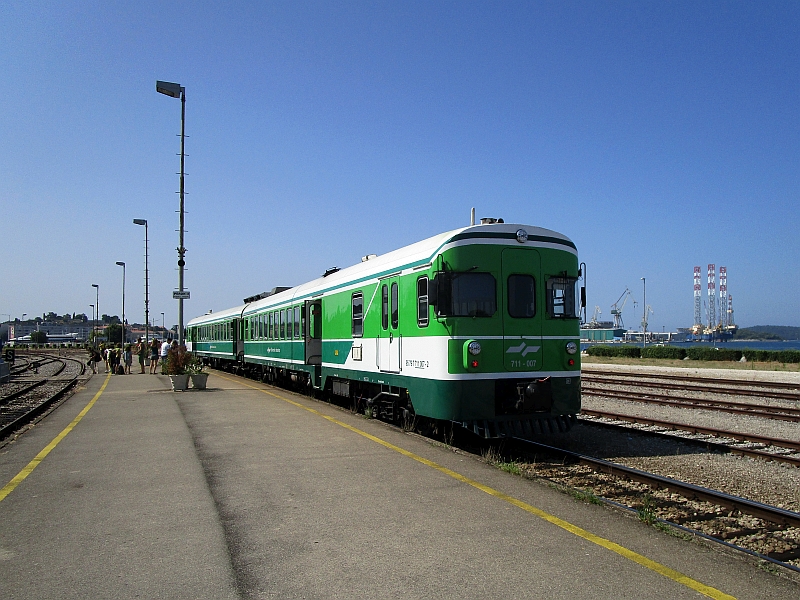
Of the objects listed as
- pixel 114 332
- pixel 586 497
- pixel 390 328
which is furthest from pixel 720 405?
pixel 114 332

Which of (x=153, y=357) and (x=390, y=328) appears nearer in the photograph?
(x=390, y=328)

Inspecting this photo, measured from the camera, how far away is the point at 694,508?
21.9 feet

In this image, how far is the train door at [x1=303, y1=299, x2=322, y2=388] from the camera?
54.1ft

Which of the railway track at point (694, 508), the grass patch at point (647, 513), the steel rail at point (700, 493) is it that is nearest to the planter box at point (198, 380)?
the steel rail at point (700, 493)

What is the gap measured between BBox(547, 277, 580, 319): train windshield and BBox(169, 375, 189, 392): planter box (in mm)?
12622

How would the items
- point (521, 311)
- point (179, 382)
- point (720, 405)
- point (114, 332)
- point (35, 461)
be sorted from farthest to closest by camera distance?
point (114, 332), point (179, 382), point (720, 405), point (521, 311), point (35, 461)

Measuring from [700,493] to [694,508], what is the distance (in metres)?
0.31

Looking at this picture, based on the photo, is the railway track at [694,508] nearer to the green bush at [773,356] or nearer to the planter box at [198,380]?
the planter box at [198,380]

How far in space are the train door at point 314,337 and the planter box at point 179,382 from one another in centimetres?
431

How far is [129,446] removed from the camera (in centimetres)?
985

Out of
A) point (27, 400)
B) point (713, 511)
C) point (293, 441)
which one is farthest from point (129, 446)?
point (27, 400)

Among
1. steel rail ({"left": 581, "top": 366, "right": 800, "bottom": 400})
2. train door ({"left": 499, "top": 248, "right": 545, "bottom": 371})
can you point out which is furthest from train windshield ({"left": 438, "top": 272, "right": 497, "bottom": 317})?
steel rail ({"left": 581, "top": 366, "right": 800, "bottom": 400})

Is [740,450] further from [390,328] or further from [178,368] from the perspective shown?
[178,368]

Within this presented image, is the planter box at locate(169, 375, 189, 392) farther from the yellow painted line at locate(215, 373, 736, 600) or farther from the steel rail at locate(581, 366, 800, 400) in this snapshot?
the steel rail at locate(581, 366, 800, 400)
